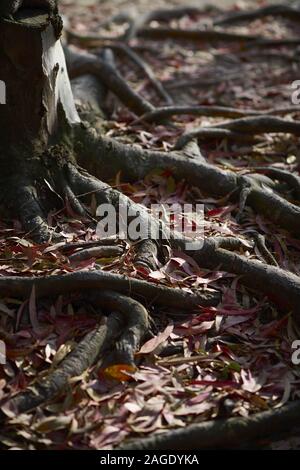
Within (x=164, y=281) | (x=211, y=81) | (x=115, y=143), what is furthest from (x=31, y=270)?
(x=211, y=81)

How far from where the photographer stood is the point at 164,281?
393cm

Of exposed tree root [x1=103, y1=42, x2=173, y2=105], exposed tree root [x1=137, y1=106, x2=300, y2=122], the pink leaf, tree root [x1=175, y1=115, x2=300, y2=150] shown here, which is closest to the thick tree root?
the pink leaf

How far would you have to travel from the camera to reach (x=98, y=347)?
3.56 m

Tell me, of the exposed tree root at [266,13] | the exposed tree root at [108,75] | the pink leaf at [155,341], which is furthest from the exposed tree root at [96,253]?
the exposed tree root at [266,13]

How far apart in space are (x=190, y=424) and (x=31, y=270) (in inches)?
48.0

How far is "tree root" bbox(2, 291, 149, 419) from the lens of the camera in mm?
3330

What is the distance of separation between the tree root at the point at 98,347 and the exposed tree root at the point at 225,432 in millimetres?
433

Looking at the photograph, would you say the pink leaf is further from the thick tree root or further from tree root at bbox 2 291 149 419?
the thick tree root

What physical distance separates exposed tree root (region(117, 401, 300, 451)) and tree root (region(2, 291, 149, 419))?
433 millimetres

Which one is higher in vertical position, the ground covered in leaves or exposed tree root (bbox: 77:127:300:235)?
exposed tree root (bbox: 77:127:300:235)

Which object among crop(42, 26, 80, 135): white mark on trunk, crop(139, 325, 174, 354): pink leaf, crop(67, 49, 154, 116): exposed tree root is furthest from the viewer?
crop(67, 49, 154, 116): exposed tree root

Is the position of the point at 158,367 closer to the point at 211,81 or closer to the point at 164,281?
the point at 164,281

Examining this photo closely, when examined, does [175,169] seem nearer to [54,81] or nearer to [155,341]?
[54,81]

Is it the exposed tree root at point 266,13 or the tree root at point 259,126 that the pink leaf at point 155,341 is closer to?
the tree root at point 259,126
